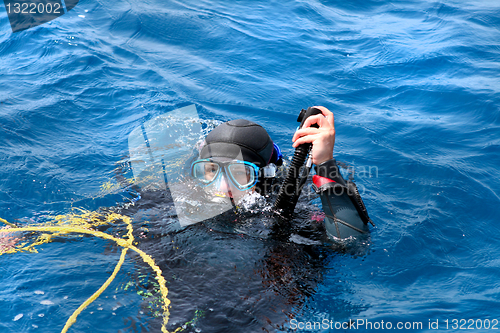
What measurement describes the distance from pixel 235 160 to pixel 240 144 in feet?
0.64

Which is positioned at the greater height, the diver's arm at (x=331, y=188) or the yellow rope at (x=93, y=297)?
the diver's arm at (x=331, y=188)

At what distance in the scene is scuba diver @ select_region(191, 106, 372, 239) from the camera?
2635 mm

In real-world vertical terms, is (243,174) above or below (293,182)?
below

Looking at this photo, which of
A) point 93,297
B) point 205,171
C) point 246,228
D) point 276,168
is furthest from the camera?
point 276,168

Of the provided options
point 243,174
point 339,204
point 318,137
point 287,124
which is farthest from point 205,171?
point 287,124

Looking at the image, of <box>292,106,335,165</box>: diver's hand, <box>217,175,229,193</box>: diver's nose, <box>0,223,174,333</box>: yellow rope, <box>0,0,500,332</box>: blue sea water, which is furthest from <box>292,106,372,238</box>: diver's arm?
<box>0,223,174,333</box>: yellow rope

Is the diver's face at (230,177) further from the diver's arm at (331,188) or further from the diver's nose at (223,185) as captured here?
the diver's arm at (331,188)

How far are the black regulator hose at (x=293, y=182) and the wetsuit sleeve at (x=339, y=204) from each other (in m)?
0.18

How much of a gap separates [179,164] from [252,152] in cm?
153

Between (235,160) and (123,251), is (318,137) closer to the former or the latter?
(235,160)

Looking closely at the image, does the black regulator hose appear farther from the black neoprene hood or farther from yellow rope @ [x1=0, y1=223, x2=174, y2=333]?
yellow rope @ [x1=0, y1=223, x2=174, y2=333]

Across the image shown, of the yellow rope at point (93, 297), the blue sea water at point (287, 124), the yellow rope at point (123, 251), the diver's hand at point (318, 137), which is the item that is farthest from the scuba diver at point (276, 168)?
the yellow rope at point (93, 297)

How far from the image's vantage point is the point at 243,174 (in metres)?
3.04

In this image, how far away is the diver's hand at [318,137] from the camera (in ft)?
8.53
